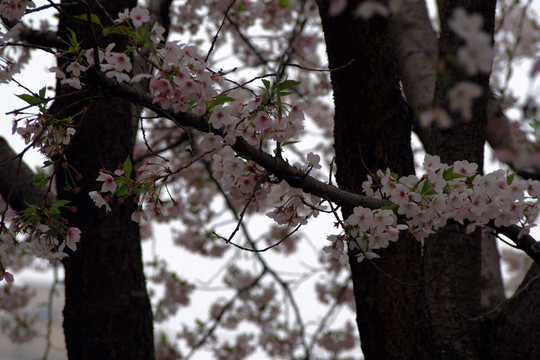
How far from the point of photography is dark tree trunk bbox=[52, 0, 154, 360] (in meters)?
2.83

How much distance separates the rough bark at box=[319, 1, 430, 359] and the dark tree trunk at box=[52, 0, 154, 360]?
126cm

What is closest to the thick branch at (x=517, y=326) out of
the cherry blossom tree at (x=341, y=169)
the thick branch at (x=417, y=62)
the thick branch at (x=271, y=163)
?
the cherry blossom tree at (x=341, y=169)

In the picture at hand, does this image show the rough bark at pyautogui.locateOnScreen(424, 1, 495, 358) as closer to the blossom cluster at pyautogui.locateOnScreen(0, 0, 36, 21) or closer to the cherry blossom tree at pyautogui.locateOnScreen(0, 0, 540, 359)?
the cherry blossom tree at pyautogui.locateOnScreen(0, 0, 540, 359)

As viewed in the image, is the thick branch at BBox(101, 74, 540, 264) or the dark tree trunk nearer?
the thick branch at BBox(101, 74, 540, 264)

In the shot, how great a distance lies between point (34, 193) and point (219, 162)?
1.63 meters

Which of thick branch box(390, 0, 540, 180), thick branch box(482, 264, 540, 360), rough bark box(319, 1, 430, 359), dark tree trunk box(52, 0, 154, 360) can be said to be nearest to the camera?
rough bark box(319, 1, 430, 359)

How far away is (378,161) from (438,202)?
595 mm

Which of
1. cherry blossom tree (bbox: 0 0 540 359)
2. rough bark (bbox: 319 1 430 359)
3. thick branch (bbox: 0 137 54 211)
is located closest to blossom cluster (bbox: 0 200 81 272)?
cherry blossom tree (bbox: 0 0 540 359)

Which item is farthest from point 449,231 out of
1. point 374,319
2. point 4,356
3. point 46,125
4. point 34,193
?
point 4,356

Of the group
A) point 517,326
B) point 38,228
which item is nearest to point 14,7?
point 38,228

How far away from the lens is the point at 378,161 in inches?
89.7

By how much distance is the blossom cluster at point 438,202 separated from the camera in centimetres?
172

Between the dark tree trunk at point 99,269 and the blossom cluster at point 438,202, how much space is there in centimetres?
156

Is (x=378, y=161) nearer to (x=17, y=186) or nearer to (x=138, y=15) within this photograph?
(x=138, y=15)
